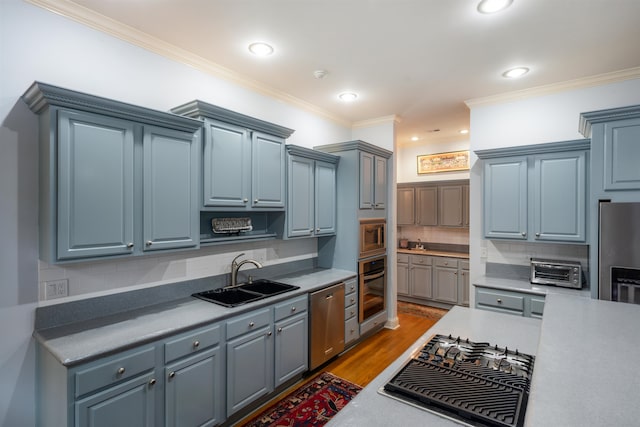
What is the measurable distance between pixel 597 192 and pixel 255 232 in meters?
3.02

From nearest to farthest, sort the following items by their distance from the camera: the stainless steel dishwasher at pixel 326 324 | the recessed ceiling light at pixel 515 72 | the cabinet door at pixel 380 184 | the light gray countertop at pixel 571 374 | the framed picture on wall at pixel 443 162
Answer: the light gray countertop at pixel 571 374 < the recessed ceiling light at pixel 515 72 < the stainless steel dishwasher at pixel 326 324 < the cabinet door at pixel 380 184 < the framed picture on wall at pixel 443 162

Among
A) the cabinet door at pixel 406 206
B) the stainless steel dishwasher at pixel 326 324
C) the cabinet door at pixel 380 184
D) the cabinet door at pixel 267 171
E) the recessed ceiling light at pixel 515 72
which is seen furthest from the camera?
the cabinet door at pixel 406 206

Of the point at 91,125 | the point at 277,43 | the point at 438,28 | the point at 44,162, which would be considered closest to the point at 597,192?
the point at 438,28

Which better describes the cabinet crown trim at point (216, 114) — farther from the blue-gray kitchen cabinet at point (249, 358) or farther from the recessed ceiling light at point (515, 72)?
the recessed ceiling light at point (515, 72)

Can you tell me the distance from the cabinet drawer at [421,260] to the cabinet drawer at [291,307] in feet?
10.1

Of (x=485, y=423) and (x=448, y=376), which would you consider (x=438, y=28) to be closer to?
(x=448, y=376)

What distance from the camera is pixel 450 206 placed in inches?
215

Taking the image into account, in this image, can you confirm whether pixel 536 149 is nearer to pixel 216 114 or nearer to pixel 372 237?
pixel 372 237

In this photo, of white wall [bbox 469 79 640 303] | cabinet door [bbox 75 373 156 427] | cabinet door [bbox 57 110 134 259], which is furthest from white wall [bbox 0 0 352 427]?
white wall [bbox 469 79 640 303]

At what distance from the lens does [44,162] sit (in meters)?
1.88

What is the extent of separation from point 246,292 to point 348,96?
244 cm

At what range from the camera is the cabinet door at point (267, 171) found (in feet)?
9.38

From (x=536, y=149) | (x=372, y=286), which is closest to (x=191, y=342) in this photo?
(x=372, y=286)

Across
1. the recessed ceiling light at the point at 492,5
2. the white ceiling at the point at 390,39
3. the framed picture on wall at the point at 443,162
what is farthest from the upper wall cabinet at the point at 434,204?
the recessed ceiling light at the point at 492,5
